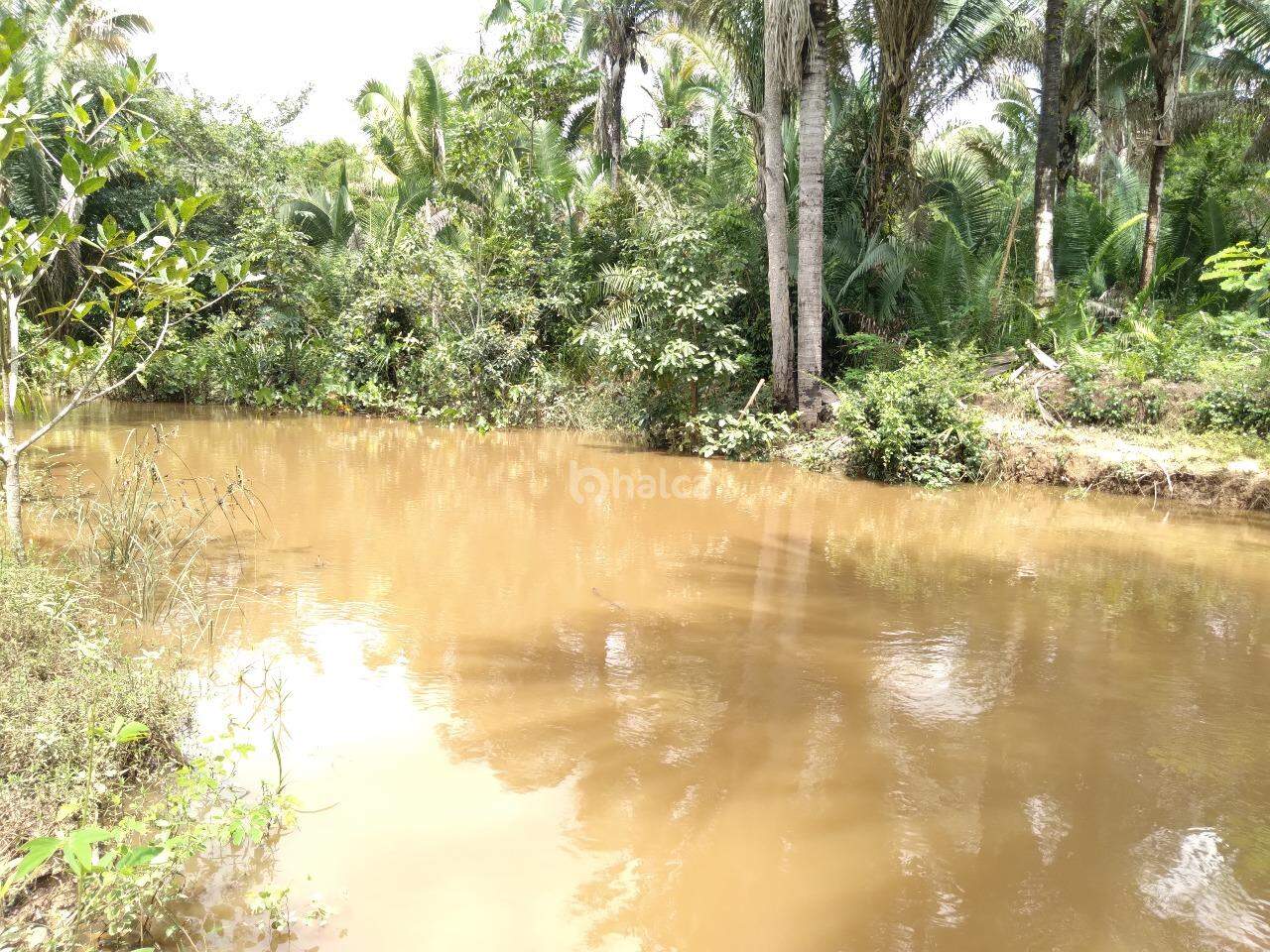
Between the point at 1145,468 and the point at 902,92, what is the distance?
7.89 metres

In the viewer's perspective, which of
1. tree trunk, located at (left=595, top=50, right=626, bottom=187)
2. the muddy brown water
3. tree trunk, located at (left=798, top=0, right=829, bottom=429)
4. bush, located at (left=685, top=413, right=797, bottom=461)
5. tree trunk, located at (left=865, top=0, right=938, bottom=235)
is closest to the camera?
the muddy brown water

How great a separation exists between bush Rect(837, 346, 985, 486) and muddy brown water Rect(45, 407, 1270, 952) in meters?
2.96

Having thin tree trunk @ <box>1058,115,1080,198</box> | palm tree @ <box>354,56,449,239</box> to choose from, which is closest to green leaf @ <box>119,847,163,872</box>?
palm tree @ <box>354,56,449,239</box>

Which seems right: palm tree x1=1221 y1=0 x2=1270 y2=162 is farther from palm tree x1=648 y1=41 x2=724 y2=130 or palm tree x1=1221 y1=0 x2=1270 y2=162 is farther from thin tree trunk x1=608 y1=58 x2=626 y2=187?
thin tree trunk x1=608 y1=58 x2=626 y2=187

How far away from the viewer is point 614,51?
1966cm

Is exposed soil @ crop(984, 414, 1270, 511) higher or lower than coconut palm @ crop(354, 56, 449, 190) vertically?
lower

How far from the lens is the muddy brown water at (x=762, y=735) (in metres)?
2.92

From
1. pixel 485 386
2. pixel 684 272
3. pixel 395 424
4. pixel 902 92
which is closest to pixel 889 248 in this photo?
pixel 902 92

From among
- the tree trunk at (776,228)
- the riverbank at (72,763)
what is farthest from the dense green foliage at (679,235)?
the riverbank at (72,763)

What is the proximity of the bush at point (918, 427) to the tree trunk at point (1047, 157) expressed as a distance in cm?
357

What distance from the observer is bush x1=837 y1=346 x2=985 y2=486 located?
1157cm

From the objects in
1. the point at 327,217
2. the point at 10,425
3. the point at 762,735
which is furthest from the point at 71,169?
the point at 327,217

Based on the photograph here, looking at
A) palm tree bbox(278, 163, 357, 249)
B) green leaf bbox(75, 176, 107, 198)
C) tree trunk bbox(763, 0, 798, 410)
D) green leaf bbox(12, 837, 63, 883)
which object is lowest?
green leaf bbox(12, 837, 63, 883)

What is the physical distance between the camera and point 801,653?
530 cm
